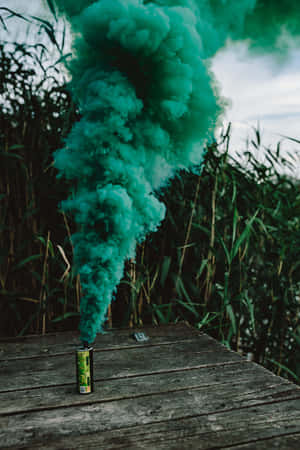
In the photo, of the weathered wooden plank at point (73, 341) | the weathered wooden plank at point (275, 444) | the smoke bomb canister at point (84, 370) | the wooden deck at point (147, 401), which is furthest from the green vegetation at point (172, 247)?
the weathered wooden plank at point (275, 444)

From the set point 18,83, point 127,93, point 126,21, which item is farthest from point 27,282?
point 126,21

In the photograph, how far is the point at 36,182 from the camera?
1668 millimetres

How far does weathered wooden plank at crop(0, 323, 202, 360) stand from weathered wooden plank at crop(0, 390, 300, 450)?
43cm

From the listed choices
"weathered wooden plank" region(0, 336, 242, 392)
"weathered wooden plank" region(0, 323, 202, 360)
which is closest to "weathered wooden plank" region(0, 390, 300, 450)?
"weathered wooden plank" region(0, 336, 242, 392)

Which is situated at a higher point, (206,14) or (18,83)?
(18,83)

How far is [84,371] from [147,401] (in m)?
0.18

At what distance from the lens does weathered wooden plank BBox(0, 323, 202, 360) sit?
136 centimetres

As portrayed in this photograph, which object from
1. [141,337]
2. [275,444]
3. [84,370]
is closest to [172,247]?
[141,337]

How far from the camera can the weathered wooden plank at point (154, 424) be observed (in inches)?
31.9

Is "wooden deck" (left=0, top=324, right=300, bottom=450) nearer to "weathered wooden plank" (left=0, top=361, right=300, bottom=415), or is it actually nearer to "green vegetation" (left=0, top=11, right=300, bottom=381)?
"weathered wooden plank" (left=0, top=361, right=300, bottom=415)

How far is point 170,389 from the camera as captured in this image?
3.43 ft

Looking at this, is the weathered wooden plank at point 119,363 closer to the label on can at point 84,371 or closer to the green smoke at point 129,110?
the label on can at point 84,371

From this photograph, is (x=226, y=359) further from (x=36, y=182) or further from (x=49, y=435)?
(x=36, y=182)

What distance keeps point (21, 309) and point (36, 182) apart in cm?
55
